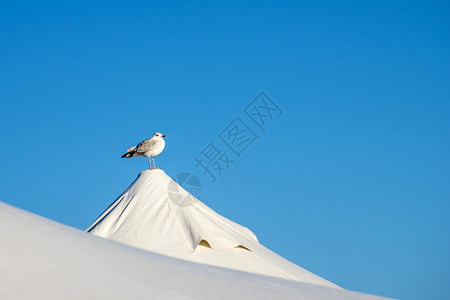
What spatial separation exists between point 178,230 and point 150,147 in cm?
180

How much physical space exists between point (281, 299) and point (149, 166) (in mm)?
8090

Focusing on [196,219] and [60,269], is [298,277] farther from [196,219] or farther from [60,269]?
[60,269]

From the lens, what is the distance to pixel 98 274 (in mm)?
3154

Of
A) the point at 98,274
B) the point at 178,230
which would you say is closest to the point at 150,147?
the point at 178,230

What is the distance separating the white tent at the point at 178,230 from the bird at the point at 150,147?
53cm

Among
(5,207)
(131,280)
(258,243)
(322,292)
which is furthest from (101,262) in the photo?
(258,243)

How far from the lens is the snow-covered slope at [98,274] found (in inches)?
114

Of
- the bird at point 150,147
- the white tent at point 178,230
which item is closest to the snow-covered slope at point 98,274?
the white tent at point 178,230

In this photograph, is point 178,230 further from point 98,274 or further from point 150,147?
point 98,274

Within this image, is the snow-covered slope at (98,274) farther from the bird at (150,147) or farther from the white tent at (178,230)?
the bird at (150,147)

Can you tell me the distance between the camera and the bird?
1070 centimetres

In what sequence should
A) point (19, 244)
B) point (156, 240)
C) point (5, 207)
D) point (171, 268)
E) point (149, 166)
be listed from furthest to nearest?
point (149, 166)
point (156, 240)
point (5, 207)
point (171, 268)
point (19, 244)

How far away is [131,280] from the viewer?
319 cm

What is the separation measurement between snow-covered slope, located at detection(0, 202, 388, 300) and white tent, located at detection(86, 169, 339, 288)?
579cm
